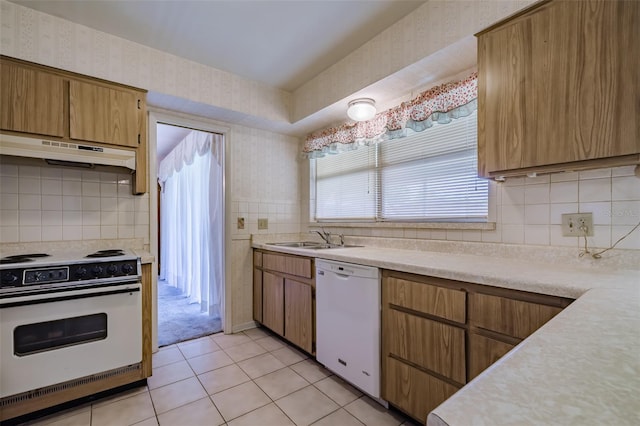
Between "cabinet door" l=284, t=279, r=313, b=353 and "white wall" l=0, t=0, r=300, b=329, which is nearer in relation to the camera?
"white wall" l=0, t=0, r=300, b=329

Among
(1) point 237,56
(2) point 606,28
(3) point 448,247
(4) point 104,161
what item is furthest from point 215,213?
(2) point 606,28

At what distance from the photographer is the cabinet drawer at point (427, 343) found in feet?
4.51

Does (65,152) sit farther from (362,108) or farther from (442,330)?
(442,330)

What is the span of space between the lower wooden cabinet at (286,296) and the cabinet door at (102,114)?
1500mm

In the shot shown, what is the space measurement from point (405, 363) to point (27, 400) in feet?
6.88

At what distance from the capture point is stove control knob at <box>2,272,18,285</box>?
150 centimetres

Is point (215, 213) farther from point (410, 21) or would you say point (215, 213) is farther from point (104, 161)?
point (410, 21)

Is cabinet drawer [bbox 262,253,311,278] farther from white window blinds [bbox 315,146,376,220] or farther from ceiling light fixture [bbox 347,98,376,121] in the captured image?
ceiling light fixture [bbox 347,98,376,121]

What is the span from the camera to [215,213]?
3.26 metres

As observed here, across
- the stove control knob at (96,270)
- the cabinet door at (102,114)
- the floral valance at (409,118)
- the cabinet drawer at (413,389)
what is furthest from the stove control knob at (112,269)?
the floral valance at (409,118)

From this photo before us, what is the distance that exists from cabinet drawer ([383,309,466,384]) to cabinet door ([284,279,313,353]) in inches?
29.9

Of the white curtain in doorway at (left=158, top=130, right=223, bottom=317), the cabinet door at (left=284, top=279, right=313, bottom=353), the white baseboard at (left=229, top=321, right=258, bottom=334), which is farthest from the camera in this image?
the white curtain in doorway at (left=158, top=130, right=223, bottom=317)

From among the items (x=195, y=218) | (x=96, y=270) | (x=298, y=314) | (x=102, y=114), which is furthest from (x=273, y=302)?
(x=102, y=114)

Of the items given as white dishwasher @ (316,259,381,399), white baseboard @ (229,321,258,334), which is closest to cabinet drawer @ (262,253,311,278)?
white dishwasher @ (316,259,381,399)
